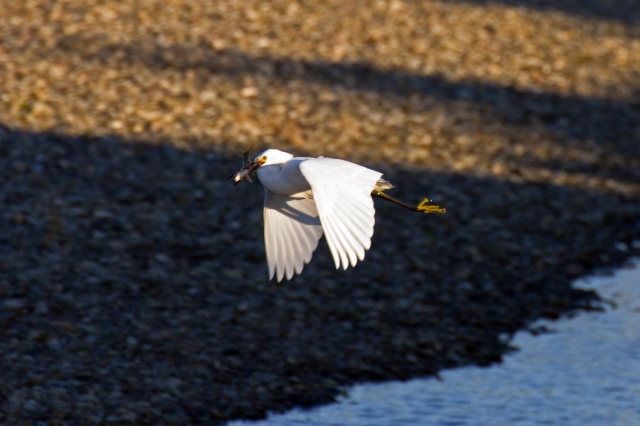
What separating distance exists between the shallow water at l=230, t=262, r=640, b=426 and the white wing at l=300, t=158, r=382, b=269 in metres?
1.80

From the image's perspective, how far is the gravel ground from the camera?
6.11 m

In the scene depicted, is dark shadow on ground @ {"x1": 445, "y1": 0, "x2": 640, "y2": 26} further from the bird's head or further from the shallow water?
the bird's head

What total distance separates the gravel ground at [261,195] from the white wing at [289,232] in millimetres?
1213

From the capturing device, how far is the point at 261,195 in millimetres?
8492

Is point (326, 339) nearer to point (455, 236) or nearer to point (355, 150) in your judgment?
point (455, 236)

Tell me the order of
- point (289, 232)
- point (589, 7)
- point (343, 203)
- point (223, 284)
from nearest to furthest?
point (343, 203) < point (289, 232) < point (223, 284) < point (589, 7)

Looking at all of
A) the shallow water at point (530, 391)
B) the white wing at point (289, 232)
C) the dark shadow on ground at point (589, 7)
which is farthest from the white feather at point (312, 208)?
the dark shadow on ground at point (589, 7)

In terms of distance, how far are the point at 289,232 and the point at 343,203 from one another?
0.81 metres

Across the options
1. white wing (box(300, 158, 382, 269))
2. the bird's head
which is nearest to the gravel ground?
the bird's head

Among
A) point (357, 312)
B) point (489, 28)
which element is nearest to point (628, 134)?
point (489, 28)

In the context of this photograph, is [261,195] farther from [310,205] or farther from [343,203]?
[343,203]

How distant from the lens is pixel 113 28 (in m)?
11.0

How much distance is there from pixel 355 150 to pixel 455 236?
5.58 feet

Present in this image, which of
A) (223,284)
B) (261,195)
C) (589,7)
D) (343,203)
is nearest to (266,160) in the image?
(343,203)
